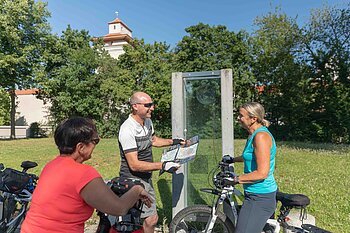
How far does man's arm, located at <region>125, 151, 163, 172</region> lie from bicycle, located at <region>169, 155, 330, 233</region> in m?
0.62

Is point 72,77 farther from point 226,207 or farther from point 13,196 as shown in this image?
point 226,207

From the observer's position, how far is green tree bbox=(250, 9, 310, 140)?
1962 cm

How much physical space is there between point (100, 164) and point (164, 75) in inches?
527

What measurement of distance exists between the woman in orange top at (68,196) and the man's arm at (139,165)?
3.69 ft

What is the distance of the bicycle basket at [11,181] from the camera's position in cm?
302

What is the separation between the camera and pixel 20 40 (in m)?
21.0

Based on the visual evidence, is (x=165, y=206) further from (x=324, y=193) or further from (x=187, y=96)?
(x=324, y=193)

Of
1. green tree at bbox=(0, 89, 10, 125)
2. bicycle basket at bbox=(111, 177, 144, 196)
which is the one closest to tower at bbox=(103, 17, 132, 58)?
green tree at bbox=(0, 89, 10, 125)

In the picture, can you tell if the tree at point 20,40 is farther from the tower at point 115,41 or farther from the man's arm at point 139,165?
the man's arm at point 139,165

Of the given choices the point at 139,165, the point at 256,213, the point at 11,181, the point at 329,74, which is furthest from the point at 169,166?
the point at 329,74

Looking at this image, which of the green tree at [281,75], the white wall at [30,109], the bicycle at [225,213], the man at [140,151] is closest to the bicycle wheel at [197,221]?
the bicycle at [225,213]

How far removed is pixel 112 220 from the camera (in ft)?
6.15

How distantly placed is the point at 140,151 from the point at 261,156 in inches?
47.9

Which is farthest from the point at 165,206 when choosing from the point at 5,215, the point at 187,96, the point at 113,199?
the point at 113,199
